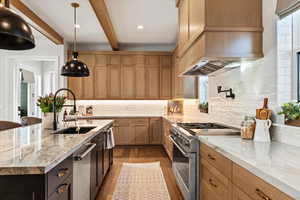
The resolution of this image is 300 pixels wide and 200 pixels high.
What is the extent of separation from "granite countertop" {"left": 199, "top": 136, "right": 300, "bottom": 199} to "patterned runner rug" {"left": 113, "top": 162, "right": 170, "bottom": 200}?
1466 millimetres

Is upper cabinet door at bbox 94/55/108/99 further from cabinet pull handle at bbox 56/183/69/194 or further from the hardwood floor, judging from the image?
cabinet pull handle at bbox 56/183/69/194

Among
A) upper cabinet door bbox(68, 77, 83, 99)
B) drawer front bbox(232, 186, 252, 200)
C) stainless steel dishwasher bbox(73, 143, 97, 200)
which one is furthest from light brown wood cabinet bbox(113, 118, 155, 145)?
drawer front bbox(232, 186, 252, 200)

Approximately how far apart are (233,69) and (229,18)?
724 millimetres

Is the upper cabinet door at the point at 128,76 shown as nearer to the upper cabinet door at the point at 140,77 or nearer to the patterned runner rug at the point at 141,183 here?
the upper cabinet door at the point at 140,77

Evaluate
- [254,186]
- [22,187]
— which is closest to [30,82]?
[22,187]

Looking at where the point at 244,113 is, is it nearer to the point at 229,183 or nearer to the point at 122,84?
the point at 229,183

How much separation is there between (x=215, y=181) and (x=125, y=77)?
4542 mm

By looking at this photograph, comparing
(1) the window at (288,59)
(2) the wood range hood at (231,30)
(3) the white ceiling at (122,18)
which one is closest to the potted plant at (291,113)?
(1) the window at (288,59)

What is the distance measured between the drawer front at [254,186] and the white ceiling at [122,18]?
303cm

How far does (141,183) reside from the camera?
3045 millimetres

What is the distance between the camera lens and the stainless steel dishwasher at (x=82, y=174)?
1603 mm

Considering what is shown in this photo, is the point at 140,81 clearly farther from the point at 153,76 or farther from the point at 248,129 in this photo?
the point at 248,129

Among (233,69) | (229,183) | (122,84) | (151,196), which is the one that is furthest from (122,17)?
(229,183)

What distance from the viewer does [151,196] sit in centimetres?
264
